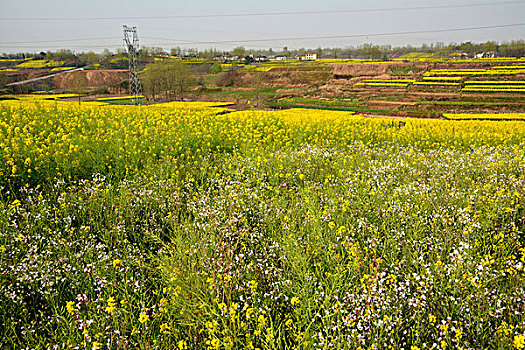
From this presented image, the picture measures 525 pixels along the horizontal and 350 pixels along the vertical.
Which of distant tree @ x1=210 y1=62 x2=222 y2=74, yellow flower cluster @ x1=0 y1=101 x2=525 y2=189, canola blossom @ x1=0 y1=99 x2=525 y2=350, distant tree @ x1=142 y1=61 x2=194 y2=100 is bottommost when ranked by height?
canola blossom @ x1=0 y1=99 x2=525 y2=350

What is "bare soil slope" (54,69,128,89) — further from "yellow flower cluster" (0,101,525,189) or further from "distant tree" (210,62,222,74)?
"yellow flower cluster" (0,101,525,189)

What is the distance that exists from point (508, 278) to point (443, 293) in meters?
0.90

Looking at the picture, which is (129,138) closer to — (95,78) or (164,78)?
(164,78)

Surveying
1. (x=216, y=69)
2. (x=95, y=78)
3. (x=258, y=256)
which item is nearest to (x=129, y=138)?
(x=258, y=256)

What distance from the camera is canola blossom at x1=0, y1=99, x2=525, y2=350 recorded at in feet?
9.41

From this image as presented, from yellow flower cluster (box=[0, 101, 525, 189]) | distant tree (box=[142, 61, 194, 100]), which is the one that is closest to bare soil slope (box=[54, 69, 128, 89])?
distant tree (box=[142, 61, 194, 100])

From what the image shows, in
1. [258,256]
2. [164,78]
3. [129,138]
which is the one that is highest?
[164,78]

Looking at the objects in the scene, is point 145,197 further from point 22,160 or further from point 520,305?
point 520,305

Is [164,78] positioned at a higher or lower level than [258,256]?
higher

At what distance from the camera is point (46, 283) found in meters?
3.64

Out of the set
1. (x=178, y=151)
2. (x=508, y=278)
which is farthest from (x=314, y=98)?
(x=508, y=278)

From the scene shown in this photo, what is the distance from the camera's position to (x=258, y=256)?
169 inches

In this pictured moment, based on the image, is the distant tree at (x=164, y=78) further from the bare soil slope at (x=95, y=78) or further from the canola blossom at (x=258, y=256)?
the canola blossom at (x=258, y=256)

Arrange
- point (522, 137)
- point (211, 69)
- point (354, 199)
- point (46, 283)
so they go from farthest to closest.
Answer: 1. point (211, 69)
2. point (522, 137)
3. point (354, 199)
4. point (46, 283)
